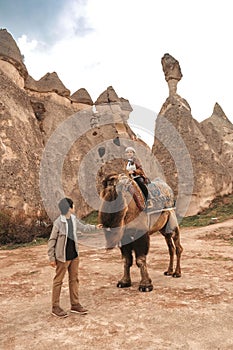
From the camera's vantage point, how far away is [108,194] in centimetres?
567

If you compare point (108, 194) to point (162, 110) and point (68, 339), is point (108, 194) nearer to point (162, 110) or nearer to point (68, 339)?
point (68, 339)

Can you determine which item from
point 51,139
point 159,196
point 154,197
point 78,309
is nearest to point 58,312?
point 78,309

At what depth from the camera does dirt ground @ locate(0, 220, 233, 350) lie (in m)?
3.81

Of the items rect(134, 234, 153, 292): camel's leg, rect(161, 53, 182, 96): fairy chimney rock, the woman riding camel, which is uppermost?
rect(161, 53, 182, 96): fairy chimney rock

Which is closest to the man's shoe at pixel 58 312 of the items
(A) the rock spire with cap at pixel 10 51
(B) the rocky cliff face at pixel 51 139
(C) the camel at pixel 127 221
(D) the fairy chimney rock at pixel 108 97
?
(C) the camel at pixel 127 221

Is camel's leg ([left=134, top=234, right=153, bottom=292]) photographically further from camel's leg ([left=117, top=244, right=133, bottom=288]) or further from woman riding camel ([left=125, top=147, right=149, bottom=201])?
woman riding camel ([left=125, top=147, right=149, bottom=201])

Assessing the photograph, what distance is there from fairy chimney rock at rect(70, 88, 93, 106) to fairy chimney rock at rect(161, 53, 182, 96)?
8.42m

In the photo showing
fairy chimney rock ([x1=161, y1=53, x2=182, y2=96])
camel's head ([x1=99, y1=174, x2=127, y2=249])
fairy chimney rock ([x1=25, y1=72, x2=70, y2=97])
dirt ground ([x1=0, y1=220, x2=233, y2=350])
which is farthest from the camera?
fairy chimney rock ([x1=25, y1=72, x2=70, y2=97])

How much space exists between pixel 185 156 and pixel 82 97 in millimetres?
13489

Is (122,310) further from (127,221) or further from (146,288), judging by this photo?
(127,221)

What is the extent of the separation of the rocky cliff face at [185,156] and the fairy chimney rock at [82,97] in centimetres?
848

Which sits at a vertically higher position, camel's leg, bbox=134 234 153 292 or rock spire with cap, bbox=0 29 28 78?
rock spire with cap, bbox=0 29 28 78

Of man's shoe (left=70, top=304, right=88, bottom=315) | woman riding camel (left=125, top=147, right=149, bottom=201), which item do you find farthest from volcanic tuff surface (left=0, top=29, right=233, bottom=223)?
man's shoe (left=70, top=304, right=88, bottom=315)

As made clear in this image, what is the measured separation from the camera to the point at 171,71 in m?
26.8
